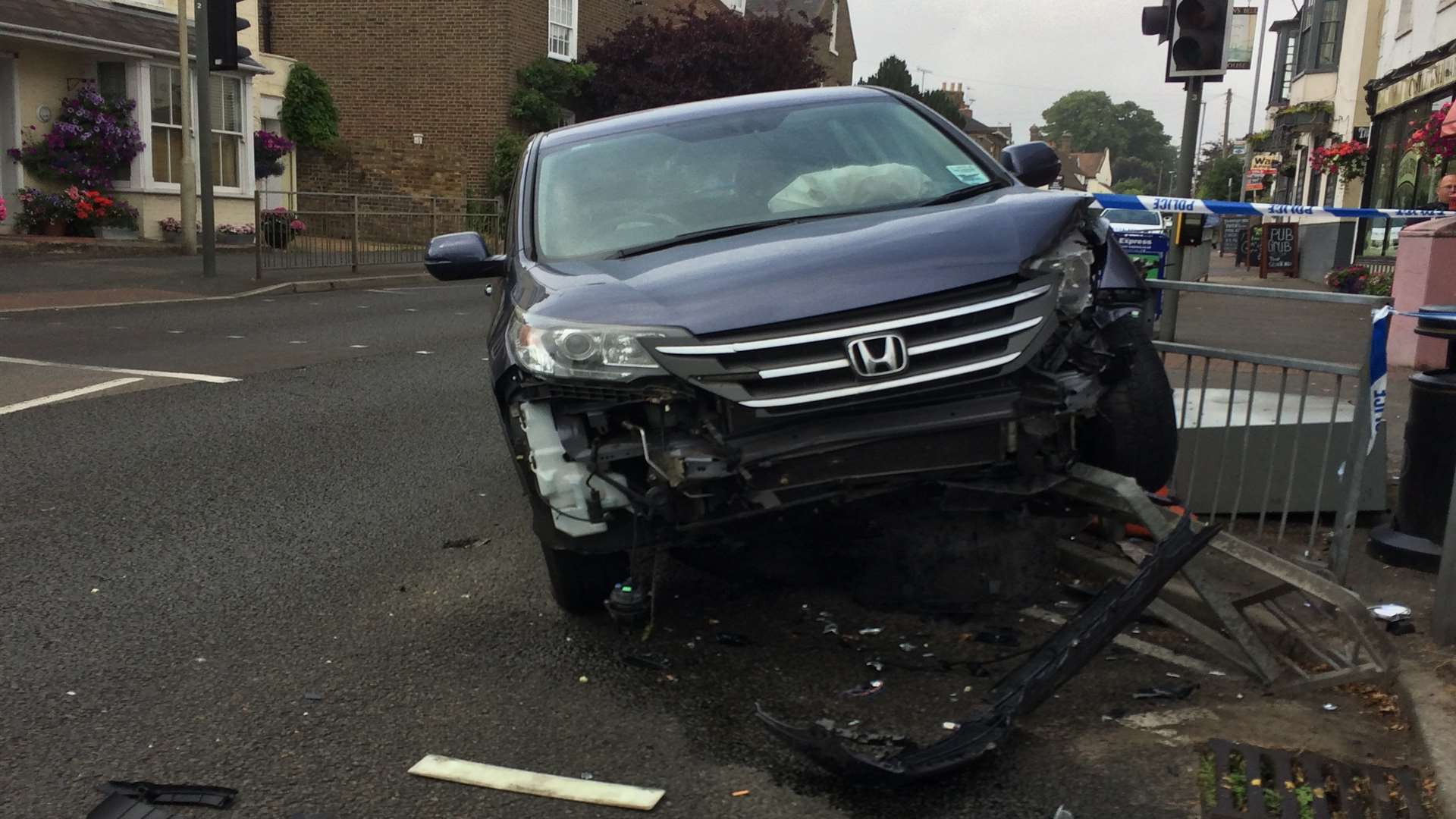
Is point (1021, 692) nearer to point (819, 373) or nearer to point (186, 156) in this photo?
point (819, 373)

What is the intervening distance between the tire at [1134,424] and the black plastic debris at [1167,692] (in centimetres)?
72

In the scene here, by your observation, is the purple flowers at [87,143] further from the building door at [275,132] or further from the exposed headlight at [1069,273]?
the exposed headlight at [1069,273]

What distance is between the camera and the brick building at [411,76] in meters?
28.7

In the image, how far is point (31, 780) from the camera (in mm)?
3186

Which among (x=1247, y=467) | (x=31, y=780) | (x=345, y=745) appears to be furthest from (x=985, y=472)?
(x=31, y=780)

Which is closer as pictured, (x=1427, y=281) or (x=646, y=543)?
(x=646, y=543)

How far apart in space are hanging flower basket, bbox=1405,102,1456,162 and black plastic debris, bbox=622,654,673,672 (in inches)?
515

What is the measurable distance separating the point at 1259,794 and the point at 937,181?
2.52 metres

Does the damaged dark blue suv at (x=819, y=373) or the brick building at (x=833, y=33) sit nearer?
the damaged dark blue suv at (x=819, y=373)

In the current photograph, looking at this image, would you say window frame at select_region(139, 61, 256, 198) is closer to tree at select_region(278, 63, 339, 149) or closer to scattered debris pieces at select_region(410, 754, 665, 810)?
tree at select_region(278, 63, 339, 149)

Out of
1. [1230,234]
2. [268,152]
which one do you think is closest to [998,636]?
[268,152]

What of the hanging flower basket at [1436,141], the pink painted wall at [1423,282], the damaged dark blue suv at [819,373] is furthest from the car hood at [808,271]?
the hanging flower basket at [1436,141]

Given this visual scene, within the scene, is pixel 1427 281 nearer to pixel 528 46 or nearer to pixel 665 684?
pixel 665 684

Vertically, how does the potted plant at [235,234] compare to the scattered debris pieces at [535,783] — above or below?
above
